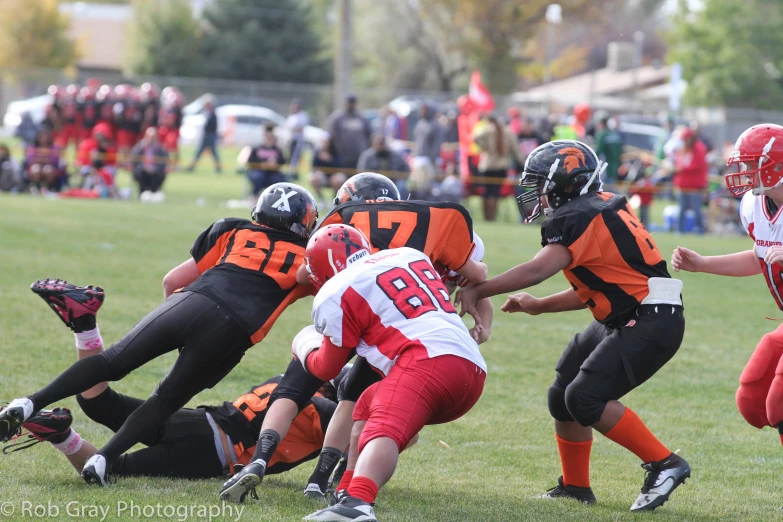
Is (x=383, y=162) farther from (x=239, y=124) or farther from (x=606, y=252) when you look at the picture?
(x=239, y=124)

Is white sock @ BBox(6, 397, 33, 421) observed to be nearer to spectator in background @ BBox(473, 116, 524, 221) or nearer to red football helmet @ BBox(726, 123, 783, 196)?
red football helmet @ BBox(726, 123, 783, 196)

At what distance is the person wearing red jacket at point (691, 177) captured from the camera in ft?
58.8

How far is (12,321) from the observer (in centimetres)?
786

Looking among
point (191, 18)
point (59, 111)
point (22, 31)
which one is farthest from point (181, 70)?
point (59, 111)

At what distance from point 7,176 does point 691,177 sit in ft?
42.2

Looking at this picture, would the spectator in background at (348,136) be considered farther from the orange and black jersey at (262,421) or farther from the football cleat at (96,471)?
the football cleat at (96,471)

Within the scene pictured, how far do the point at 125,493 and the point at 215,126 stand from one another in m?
20.5

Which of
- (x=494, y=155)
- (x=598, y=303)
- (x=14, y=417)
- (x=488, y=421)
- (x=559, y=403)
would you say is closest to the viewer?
(x=14, y=417)

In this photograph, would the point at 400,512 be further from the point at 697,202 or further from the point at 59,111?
the point at 59,111

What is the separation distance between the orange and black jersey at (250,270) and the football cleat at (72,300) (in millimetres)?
468

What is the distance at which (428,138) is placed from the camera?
65.4 ft

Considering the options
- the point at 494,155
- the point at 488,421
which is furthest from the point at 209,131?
the point at 488,421

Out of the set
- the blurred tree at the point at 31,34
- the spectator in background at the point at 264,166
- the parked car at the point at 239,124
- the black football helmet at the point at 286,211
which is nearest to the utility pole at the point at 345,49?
the parked car at the point at 239,124

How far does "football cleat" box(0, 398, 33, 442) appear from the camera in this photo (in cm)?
422
